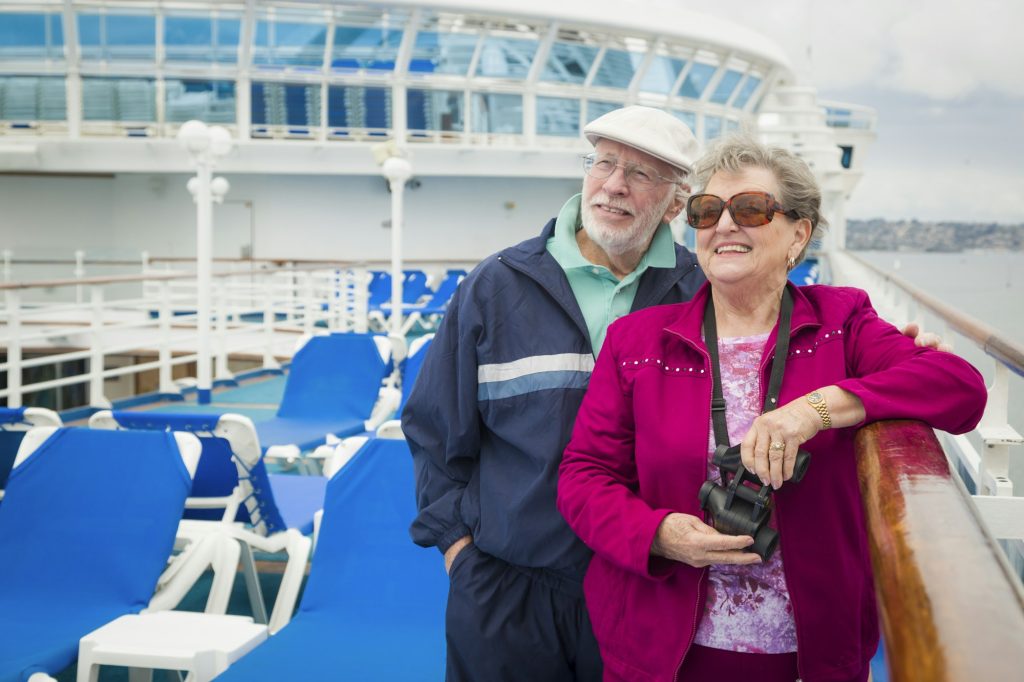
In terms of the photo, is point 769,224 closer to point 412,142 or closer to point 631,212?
point 631,212

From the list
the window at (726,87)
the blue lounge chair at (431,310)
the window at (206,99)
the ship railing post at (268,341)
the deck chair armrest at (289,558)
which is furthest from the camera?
the window at (726,87)

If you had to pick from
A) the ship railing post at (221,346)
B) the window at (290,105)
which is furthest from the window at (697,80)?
the ship railing post at (221,346)

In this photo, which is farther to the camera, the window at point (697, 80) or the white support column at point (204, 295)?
the window at point (697, 80)

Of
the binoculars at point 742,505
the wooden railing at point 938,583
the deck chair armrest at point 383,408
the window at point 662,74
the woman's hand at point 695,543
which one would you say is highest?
the window at point 662,74

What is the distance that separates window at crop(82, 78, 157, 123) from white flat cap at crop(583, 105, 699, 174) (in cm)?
1926

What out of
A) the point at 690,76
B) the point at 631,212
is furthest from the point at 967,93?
the point at 690,76

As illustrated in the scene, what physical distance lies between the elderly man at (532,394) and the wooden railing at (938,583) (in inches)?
33.5

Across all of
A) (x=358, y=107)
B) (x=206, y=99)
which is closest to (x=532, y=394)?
(x=358, y=107)

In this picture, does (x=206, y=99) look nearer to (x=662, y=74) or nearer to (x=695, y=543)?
(x=662, y=74)

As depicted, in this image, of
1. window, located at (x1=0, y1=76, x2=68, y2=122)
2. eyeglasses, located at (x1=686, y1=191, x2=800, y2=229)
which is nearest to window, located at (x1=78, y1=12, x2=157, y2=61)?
window, located at (x1=0, y1=76, x2=68, y2=122)

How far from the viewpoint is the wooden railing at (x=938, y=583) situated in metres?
0.61

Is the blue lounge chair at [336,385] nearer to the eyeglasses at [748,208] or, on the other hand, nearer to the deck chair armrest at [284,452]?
the deck chair armrest at [284,452]

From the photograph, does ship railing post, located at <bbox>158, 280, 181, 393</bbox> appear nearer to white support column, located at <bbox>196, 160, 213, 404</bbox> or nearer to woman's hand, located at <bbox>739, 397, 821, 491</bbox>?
white support column, located at <bbox>196, 160, 213, 404</bbox>

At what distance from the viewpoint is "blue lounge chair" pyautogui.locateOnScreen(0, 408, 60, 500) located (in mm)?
3092
